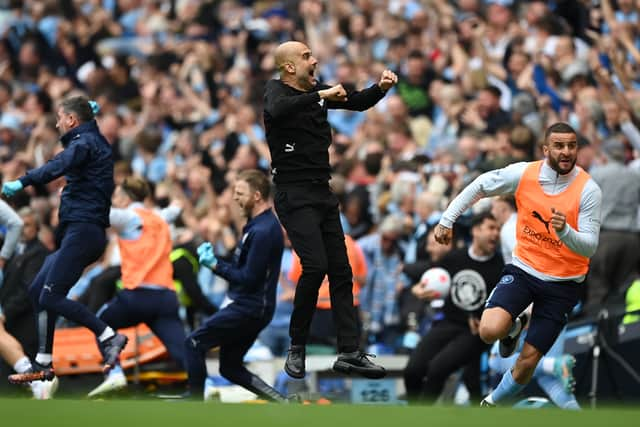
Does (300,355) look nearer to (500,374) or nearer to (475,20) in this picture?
(500,374)

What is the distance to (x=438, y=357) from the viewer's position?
1287 cm

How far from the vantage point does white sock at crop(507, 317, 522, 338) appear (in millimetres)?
10852

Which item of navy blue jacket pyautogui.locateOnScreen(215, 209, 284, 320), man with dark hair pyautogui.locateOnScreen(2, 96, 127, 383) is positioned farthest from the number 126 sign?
man with dark hair pyautogui.locateOnScreen(2, 96, 127, 383)

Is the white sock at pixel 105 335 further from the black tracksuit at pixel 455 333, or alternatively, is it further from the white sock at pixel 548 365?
the white sock at pixel 548 365

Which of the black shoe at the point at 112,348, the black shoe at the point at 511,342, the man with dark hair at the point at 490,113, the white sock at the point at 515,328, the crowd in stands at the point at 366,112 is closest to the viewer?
the white sock at the point at 515,328

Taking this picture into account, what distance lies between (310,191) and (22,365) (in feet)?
10.5

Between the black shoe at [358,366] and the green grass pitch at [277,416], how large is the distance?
1.99 m

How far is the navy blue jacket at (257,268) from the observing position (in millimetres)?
11961

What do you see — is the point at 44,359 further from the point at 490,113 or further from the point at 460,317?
the point at 490,113

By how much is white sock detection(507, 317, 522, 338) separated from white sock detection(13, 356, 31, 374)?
13.2ft

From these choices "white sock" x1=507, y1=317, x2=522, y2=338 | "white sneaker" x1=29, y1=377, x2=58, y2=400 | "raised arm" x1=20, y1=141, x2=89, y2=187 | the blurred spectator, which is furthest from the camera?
the blurred spectator

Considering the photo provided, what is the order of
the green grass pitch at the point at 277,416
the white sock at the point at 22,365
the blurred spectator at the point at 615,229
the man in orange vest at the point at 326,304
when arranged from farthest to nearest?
the man in orange vest at the point at 326,304 → the blurred spectator at the point at 615,229 → the white sock at the point at 22,365 → the green grass pitch at the point at 277,416

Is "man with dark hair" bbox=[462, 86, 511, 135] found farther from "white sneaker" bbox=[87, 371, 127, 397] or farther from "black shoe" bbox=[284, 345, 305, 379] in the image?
"black shoe" bbox=[284, 345, 305, 379]

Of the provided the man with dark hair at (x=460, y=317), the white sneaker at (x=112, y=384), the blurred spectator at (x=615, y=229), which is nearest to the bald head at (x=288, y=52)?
the man with dark hair at (x=460, y=317)
